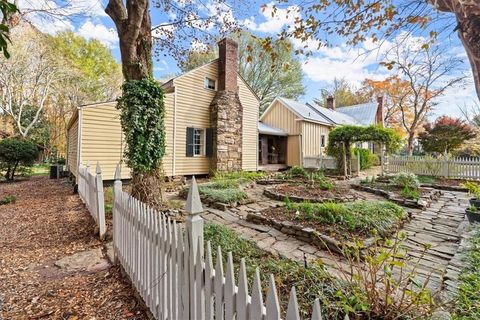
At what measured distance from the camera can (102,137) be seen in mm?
8984

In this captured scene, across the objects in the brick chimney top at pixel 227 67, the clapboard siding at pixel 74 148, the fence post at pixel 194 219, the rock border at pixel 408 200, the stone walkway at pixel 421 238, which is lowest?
the stone walkway at pixel 421 238

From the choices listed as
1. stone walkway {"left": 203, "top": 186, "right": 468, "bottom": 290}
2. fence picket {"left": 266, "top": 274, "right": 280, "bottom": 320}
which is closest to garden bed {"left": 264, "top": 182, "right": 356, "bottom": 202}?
stone walkway {"left": 203, "top": 186, "right": 468, "bottom": 290}

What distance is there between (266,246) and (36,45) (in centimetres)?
2003

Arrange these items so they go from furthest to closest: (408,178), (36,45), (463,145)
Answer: (463,145)
(36,45)
(408,178)

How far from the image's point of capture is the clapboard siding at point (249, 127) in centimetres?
1364

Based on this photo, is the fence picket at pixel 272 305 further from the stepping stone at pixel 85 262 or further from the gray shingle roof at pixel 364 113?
the gray shingle roof at pixel 364 113

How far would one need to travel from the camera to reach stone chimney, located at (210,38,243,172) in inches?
467

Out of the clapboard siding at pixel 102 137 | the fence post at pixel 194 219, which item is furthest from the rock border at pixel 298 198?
the fence post at pixel 194 219

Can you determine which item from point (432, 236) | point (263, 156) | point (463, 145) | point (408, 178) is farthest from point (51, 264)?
point (463, 145)

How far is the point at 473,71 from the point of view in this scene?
2.02 m

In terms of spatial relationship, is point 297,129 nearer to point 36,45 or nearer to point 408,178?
point 408,178

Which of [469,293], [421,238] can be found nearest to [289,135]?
[421,238]

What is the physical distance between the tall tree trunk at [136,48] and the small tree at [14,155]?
33.4ft

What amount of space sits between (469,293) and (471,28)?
7.62 feet
